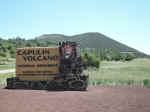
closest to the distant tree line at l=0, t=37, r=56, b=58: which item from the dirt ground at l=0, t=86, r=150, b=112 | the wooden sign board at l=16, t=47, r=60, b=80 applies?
the wooden sign board at l=16, t=47, r=60, b=80

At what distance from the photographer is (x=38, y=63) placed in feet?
56.0

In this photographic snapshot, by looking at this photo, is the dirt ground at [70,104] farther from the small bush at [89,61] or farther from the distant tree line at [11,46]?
the distant tree line at [11,46]

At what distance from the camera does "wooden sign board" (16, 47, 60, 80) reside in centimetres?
1688

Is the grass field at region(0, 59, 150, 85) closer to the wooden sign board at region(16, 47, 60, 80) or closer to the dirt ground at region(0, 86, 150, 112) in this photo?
the wooden sign board at region(16, 47, 60, 80)

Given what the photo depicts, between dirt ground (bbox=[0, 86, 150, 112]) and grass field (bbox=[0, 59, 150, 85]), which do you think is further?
grass field (bbox=[0, 59, 150, 85])

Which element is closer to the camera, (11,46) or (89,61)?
(89,61)

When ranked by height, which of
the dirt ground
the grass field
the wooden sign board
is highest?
the wooden sign board

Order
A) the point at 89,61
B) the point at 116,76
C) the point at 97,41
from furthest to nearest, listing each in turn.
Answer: the point at 97,41, the point at 89,61, the point at 116,76

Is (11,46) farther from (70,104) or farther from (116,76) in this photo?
(70,104)

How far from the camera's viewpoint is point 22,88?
1675cm

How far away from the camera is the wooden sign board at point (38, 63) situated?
16.9 metres

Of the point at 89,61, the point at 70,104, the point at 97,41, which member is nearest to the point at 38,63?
the point at 70,104

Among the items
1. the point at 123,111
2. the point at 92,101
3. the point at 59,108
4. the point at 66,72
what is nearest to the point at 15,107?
the point at 59,108

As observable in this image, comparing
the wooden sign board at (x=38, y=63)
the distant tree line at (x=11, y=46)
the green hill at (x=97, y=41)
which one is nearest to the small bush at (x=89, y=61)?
the wooden sign board at (x=38, y=63)
